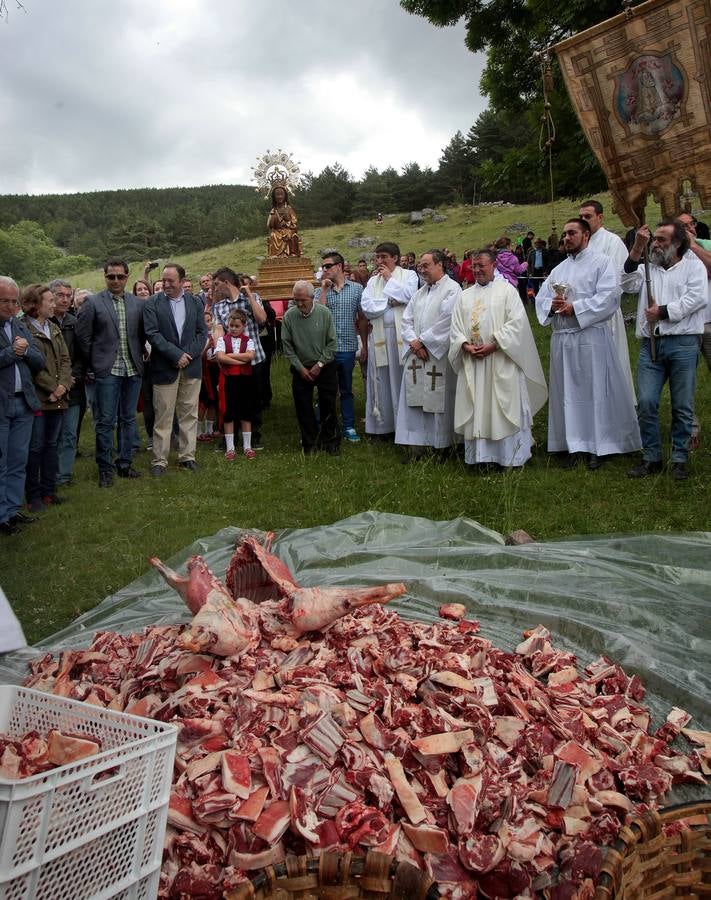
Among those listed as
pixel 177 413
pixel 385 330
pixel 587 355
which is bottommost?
pixel 177 413

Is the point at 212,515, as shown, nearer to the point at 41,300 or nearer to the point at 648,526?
the point at 41,300

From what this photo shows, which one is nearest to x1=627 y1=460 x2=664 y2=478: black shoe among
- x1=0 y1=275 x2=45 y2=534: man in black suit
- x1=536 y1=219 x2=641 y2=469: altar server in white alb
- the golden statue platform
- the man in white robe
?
x1=536 y1=219 x2=641 y2=469: altar server in white alb

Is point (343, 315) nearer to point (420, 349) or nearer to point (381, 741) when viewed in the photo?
point (420, 349)

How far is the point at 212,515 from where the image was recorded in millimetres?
7266

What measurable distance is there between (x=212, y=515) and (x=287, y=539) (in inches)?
61.7

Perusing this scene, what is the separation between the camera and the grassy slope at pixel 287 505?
19.7 ft

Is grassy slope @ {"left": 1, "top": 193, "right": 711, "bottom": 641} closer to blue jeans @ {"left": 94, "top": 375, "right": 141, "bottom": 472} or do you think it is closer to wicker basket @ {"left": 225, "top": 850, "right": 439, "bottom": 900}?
blue jeans @ {"left": 94, "top": 375, "right": 141, "bottom": 472}

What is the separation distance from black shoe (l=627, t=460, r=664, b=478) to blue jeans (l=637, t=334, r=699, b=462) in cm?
5

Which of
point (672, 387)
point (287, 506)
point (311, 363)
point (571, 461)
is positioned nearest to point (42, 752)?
point (287, 506)

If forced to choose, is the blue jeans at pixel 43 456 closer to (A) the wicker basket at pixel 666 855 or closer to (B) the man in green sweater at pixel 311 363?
(B) the man in green sweater at pixel 311 363

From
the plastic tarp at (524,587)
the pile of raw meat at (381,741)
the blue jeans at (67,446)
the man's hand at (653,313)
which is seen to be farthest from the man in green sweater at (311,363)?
the pile of raw meat at (381,741)

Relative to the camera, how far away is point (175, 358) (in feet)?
28.5

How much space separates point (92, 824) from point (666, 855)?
6.09 feet

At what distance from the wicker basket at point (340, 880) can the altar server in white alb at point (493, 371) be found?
5.87m
